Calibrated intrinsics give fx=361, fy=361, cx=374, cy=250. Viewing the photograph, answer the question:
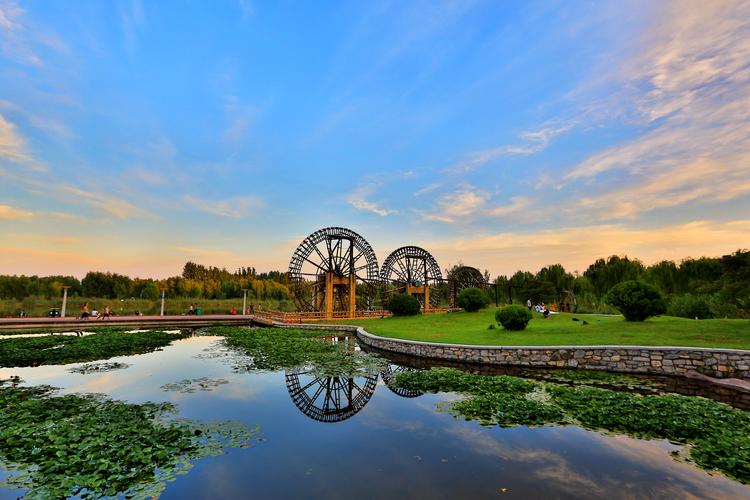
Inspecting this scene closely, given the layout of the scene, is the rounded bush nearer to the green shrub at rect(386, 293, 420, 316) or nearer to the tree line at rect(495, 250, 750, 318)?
the green shrub at rect(386, 293, 420, 316)

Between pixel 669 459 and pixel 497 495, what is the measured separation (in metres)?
2.94

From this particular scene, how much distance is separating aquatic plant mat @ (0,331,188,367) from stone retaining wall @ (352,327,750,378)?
12789 millimetres

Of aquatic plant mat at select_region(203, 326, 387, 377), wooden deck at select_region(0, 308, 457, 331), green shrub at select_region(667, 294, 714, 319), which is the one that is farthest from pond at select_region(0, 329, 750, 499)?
wooden deck at select_region(0, 308, 457, 331)

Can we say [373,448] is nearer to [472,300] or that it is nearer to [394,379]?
[394,379]

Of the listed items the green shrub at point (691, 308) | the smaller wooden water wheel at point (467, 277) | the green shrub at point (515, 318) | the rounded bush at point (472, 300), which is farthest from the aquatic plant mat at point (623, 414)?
the smaller wooden water wheel at point (467, 277)

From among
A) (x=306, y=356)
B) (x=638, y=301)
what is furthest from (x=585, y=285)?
(x=306, y=356)

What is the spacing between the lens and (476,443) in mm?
5938

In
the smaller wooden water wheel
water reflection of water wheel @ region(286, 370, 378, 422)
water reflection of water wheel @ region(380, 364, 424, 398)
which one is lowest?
water reflection of water wheel @ region(380, 364, 424, 398)

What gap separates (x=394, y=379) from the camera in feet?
35.3

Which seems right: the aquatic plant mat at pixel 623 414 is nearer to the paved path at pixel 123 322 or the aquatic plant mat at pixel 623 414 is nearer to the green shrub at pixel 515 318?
the green shrub at pixel 515 318

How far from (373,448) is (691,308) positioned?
2412 centimetres

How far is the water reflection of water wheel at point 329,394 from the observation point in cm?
780

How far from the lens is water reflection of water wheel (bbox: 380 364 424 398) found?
9211 mm

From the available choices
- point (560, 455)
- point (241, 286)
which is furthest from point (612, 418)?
point (241, 286)
